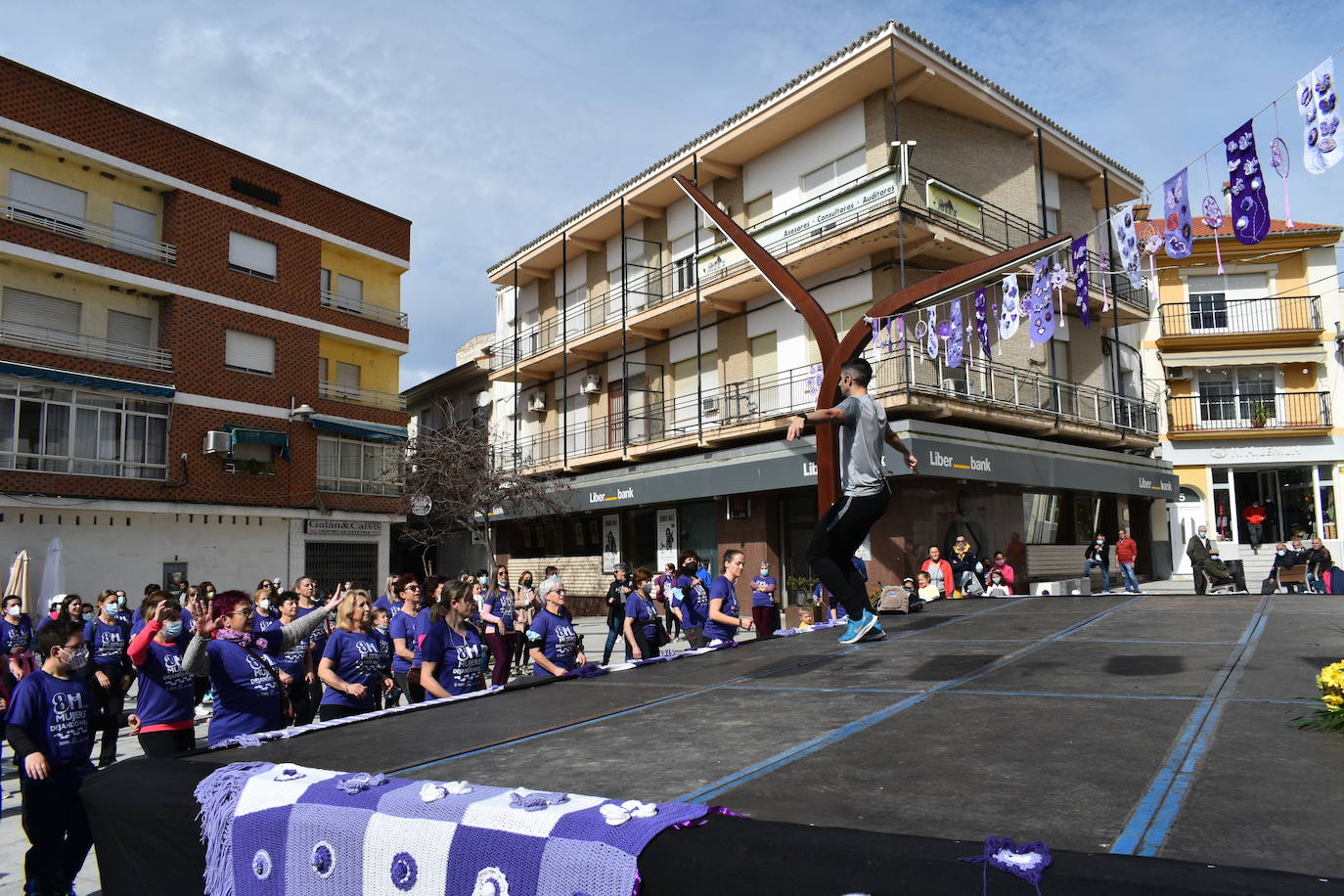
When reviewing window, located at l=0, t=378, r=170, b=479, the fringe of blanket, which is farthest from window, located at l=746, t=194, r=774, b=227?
the fringe of blanket

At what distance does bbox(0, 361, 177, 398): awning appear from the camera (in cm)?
2220

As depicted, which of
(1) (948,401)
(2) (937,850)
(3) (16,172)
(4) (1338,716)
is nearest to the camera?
(2) (937,850)

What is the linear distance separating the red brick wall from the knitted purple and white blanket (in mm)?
25410

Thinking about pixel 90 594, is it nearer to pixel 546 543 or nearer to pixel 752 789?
pixel 546 543

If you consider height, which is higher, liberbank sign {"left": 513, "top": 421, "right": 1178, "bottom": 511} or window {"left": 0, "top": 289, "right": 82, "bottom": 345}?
window {"left": 0, "top": 289, "right": 82, "bottom": 345}

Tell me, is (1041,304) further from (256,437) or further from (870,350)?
(256,437)

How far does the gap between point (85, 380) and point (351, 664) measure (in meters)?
20.6

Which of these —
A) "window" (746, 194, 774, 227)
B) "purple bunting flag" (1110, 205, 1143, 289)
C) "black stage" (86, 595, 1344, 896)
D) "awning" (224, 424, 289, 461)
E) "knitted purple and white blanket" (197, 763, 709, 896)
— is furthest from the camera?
"awning" (224, 424, 289, 461)

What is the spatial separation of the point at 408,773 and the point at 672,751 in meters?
1.24

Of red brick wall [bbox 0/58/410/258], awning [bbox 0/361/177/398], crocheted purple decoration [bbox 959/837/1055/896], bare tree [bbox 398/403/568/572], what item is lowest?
crocheted purple decoration [bbox 959/837/1055/896]

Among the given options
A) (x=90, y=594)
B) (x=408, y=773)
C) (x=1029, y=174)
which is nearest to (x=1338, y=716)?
(x=408, y=773)

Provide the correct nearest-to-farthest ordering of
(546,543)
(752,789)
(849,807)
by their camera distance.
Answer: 1. (849,807)
2. (752,789)
3. (546,543)

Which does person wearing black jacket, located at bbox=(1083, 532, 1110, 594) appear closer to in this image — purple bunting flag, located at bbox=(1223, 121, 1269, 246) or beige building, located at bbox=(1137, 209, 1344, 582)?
beige building, located at bbox=(1137, 209, 1344, 582)

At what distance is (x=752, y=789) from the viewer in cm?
371
